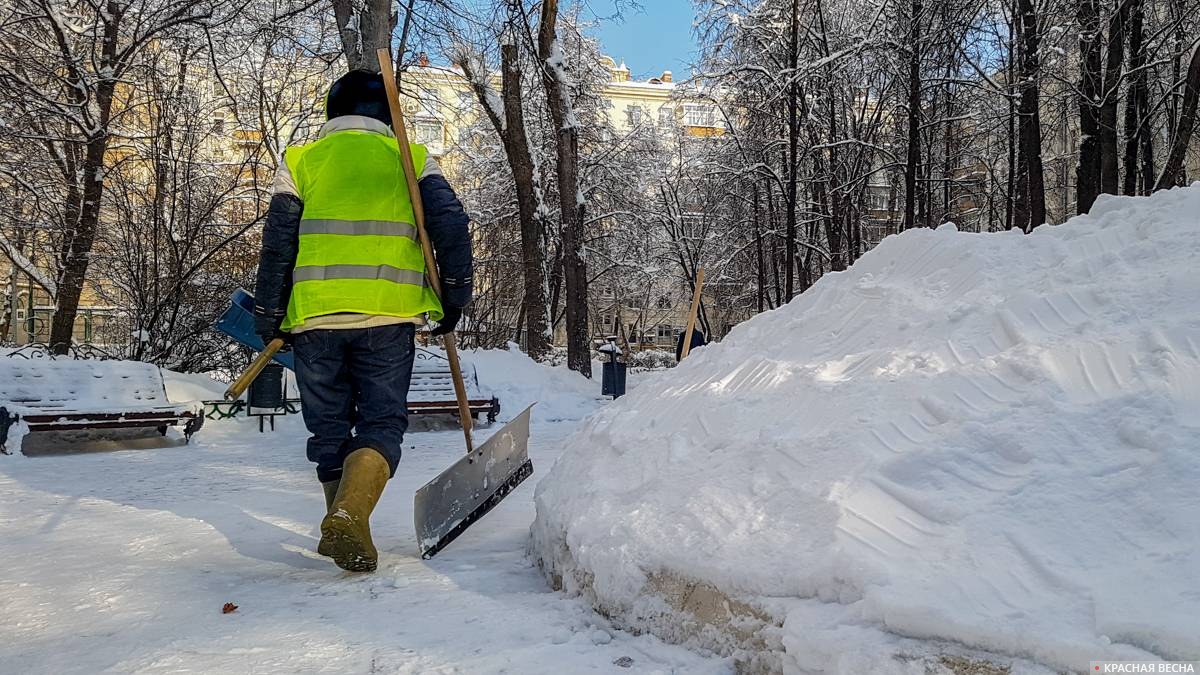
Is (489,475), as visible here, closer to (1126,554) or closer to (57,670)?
(57,670)

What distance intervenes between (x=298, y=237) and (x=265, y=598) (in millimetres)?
1388

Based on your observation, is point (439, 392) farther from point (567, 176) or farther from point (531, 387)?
point (567, 176)

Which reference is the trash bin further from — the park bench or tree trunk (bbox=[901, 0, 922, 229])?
the park bench

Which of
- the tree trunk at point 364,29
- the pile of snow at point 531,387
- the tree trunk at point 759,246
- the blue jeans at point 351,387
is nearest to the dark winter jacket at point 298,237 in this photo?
the blue jeans at point 351,387

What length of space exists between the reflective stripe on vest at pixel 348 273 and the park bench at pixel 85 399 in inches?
200

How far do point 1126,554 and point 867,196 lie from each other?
2263 cm

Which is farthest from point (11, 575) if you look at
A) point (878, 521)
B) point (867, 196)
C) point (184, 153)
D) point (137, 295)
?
point (867, 196)

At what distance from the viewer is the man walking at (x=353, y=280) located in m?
3.13

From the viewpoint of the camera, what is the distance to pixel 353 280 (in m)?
3.11

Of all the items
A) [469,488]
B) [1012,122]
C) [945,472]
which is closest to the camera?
[945,472]

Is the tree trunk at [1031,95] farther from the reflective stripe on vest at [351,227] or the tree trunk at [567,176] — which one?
the reflective stripe on vest at [351,227]

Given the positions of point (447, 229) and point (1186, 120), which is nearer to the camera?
point (447, 229)

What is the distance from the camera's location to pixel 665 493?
253 cm

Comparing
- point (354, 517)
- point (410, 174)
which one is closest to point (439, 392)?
point (410, 174)
